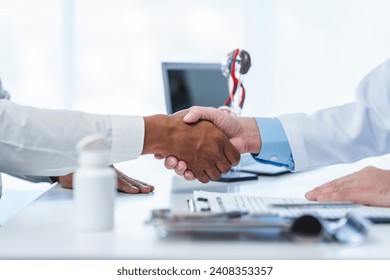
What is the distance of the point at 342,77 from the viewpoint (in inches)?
153

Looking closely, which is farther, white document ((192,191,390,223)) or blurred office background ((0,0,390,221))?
blurred office background ((0,0,390,221))

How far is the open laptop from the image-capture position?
195cm

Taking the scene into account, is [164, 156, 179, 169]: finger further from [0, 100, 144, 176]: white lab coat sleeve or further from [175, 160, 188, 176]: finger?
[0, 100, 144, 176]: white lab coat sleeve

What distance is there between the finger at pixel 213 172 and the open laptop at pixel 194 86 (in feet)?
1.15

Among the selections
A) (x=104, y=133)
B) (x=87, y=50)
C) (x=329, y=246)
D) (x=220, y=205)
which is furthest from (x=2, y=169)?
(x=87, y=50)

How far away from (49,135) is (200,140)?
0.41m

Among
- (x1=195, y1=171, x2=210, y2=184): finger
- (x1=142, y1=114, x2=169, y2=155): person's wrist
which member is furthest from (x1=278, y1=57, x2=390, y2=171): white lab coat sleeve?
(x1=142, y1=114, x2=169, y2=155): person's wrist

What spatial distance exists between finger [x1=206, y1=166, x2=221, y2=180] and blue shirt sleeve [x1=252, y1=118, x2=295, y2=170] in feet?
0.47

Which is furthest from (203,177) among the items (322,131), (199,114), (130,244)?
(130,244)

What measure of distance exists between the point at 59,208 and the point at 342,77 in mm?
3143

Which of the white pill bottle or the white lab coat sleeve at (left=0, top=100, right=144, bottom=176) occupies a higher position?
the white lab coat sleeve at (left=0, top=100, right=144, bottom=176)

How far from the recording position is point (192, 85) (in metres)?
2.01

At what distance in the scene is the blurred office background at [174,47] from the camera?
12.0ft

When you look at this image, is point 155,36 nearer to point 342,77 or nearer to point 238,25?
point 238,25
